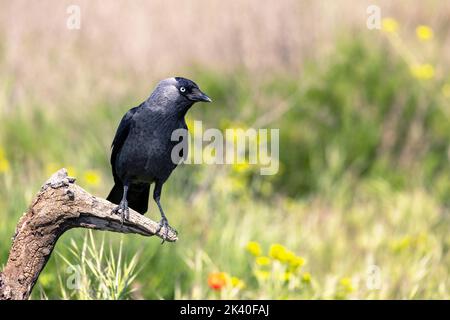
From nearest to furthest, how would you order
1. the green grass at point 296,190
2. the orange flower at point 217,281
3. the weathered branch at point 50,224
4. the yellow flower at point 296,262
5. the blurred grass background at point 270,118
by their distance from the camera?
1. the weathered branch at point 50,224
2. the orange flower at point 217,281
3. the yellow flower at point 296,262
4. the green grass at point 296,190
5. the blurred grass background at point 270,118

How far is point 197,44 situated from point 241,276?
352 centimetres

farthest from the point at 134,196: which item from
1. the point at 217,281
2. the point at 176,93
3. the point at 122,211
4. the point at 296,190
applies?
the point at 296,190

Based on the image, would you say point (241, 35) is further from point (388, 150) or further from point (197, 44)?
point (388, 150)

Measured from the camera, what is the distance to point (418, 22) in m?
8.75

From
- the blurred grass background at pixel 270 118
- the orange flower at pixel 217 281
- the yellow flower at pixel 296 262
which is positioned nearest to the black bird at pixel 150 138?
the orange flower at pixel 217 281

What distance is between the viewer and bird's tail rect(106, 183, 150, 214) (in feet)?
11.7

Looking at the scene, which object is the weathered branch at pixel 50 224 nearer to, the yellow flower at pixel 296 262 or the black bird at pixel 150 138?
the black bird at pixel 150 138

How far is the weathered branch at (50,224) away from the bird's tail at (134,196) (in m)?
0.30

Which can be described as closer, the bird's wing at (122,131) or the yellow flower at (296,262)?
the bird's wing at (122,131)

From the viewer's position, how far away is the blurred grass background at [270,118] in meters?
5.59

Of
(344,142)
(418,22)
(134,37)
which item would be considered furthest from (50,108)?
(418,22)

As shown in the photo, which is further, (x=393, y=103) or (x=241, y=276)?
(x=393, y=103)

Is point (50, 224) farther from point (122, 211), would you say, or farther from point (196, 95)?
point (196, 95)
